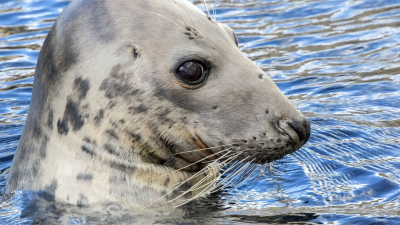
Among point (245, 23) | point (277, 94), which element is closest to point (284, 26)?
point (245, 23)

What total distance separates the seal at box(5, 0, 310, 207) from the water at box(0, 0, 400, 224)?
0.77 feet

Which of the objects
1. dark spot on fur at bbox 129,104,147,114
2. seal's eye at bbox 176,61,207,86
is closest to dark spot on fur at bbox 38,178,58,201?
dark spot on fur at bbox 129,104,147,114

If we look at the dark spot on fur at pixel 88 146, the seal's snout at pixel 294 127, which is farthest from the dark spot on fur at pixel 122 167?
the seal's snout at pixel 294 127

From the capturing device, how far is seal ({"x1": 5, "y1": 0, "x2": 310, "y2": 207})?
4.36 metres

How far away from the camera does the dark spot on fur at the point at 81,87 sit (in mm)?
4410

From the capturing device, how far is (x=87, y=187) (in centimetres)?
452

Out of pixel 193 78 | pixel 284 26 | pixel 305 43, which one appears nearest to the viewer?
pixel 193 78

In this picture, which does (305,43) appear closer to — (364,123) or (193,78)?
(364,123)

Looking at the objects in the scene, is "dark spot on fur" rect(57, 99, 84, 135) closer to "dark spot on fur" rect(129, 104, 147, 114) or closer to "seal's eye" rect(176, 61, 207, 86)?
"dark spot on fur" rect(129, 104, 147, 114)

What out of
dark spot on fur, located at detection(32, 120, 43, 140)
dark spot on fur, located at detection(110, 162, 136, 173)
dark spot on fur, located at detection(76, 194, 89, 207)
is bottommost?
dark spot on fur, located at detection(76, 194, 89, 207)

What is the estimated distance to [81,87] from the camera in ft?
14.5

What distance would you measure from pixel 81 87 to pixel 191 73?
70 cm

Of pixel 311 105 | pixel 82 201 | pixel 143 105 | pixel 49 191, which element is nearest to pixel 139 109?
pixel 143 105

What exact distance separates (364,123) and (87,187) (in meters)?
3.05
